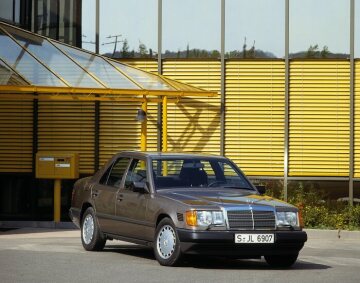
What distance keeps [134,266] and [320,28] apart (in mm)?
11238

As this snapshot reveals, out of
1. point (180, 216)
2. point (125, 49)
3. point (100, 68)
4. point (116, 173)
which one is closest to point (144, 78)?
point (100, 68)

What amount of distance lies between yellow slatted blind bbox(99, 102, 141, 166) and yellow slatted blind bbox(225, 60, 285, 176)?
6.64ft

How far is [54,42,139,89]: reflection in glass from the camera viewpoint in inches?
882

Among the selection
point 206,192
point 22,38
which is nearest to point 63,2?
point 22,38

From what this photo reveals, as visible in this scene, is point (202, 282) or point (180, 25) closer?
point (202, 282)

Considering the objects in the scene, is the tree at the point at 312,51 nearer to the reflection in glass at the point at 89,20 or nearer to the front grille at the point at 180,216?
the reflection in glass at the point at 89,20

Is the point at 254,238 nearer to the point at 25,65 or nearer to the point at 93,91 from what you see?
the point at 93,91

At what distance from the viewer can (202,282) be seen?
12023 mm

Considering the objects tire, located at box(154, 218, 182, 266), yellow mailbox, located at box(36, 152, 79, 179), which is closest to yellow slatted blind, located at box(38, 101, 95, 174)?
yellow mailbox, located at box(36, 152, 79, 179)

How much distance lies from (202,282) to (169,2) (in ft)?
42.7

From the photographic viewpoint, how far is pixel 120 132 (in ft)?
79.5

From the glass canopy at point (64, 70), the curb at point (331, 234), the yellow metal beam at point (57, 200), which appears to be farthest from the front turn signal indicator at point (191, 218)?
the yellow metal beam at point (57, 200)

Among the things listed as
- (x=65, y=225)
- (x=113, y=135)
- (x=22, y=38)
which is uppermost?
(x=22, y=38)

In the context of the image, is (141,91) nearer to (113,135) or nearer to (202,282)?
(113,135)
